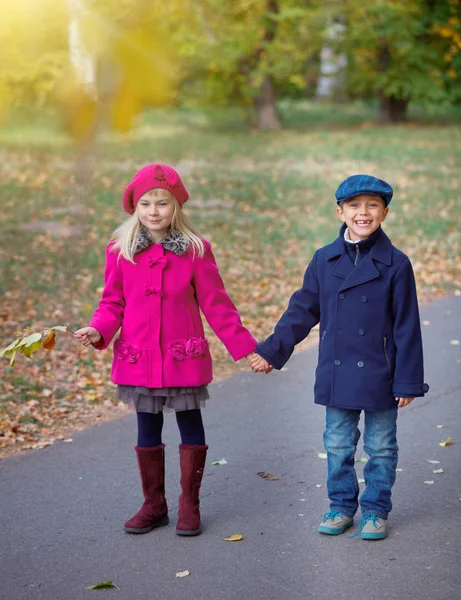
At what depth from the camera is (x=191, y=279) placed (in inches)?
173

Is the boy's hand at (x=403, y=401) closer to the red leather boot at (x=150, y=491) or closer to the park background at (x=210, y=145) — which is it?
the red leather boot at (x=150, y=491)

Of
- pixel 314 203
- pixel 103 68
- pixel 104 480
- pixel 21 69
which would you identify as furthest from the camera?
pixel 314 203

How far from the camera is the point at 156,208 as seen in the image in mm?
4312

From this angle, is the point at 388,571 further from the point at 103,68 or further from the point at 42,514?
the point at 103,68

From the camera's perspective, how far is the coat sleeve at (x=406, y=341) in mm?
4039

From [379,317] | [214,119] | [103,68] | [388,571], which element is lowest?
[388,571]

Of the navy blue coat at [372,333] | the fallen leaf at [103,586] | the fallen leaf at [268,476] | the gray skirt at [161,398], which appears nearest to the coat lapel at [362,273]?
the navy blue coat at [372,333]

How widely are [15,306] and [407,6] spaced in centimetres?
2287

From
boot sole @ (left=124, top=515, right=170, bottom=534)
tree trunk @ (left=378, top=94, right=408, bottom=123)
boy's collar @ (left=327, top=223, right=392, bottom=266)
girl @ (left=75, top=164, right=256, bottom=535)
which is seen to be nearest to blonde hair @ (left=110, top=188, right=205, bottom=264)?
girl @ (left=75, top=164, right=256, bottom=535)

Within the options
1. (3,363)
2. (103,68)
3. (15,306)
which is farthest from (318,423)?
(15,306)

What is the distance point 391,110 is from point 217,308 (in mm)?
28021

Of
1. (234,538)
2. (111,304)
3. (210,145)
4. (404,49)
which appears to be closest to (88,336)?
(111,304)

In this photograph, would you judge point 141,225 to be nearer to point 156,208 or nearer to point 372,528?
point 156,208

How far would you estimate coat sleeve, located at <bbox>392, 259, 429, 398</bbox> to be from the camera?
4.04m
